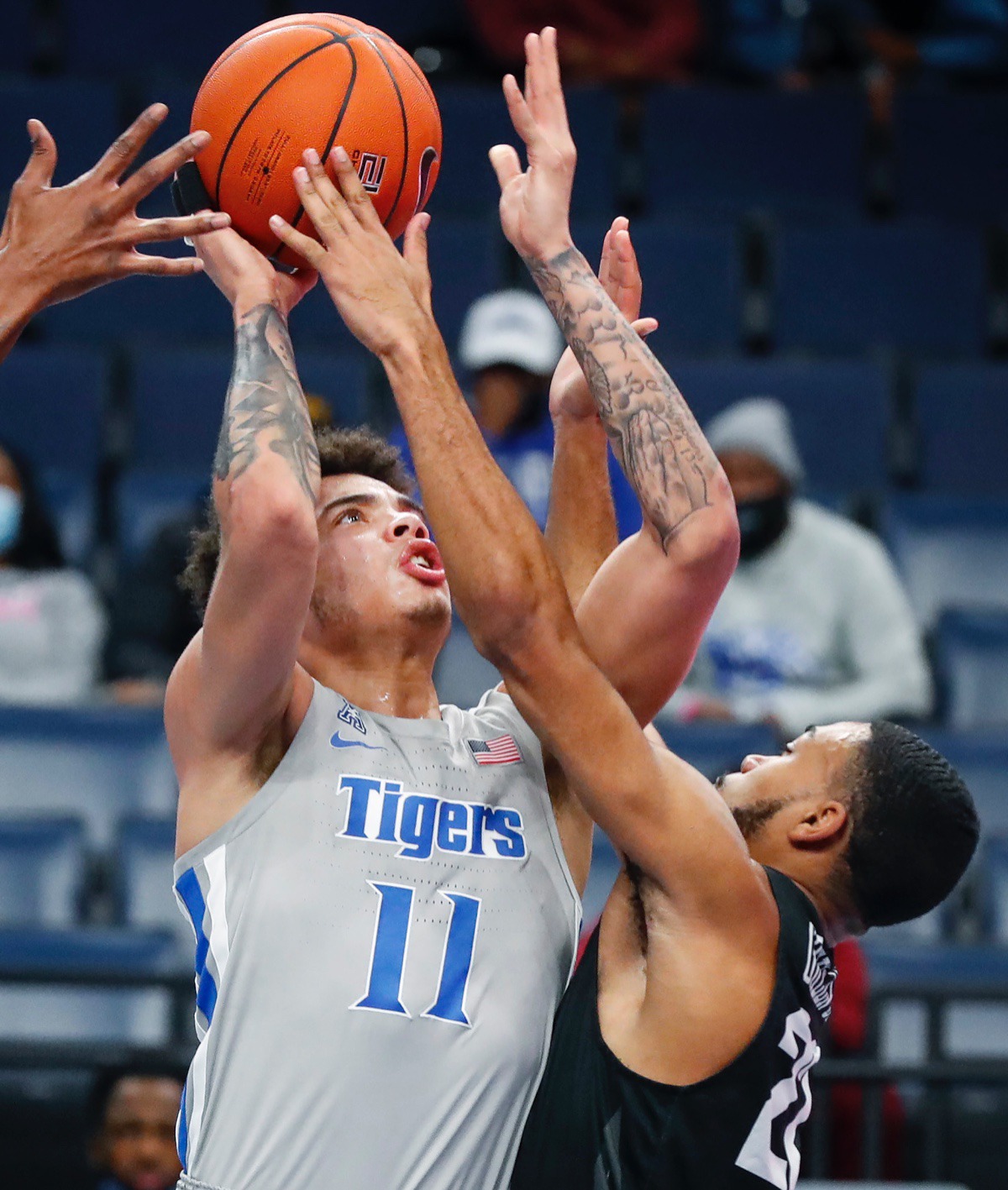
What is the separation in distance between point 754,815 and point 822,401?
13.6ft

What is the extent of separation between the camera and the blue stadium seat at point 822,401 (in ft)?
22.0

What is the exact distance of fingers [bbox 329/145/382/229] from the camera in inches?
105

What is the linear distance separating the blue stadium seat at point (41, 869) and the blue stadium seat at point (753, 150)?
3.82 meters

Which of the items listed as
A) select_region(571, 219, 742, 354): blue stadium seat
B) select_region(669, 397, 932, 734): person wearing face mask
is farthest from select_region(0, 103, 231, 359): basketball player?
select_region(571, 219, 742, 354): blue stadium seat

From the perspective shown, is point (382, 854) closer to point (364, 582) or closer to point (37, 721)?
point (364, 582)

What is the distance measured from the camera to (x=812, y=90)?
7.53 meters

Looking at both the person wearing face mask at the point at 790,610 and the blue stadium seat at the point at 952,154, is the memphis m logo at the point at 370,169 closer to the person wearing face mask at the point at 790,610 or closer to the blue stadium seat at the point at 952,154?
the person wearing face mask at the point at 790,610

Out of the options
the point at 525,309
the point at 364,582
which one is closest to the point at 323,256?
the point at 364,582

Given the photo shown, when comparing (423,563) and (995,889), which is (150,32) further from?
(423,563)

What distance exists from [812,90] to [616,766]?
561cm

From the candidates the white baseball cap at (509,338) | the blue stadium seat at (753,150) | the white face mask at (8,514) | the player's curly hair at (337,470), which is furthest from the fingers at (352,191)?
the blue stadium seat at (753,150)

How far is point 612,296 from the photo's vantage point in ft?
9.75

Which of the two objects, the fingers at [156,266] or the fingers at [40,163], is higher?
the fingers at [40,163]

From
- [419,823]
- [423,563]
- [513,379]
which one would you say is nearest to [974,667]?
[513,379]
